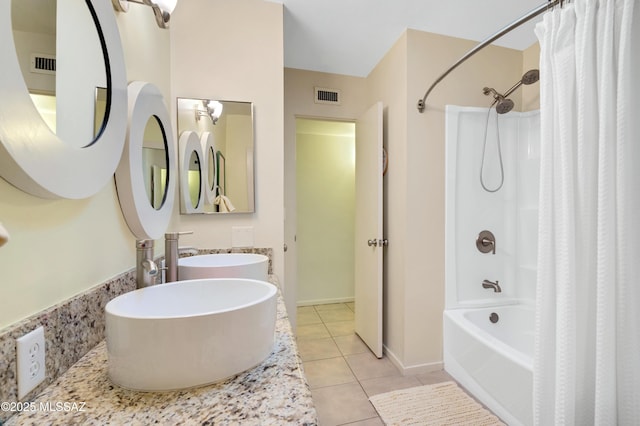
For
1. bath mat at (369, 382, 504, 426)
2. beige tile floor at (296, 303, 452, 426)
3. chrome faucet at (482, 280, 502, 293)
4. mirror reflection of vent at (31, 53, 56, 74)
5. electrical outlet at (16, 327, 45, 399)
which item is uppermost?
mirror reflection of vent at (31, 53, 56, 74)

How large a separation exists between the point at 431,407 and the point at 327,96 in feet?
8.53

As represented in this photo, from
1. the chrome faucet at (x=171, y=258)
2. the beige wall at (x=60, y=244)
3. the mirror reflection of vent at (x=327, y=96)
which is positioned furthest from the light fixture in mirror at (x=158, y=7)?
the mirror reflection of vent at (x=327, y=96)

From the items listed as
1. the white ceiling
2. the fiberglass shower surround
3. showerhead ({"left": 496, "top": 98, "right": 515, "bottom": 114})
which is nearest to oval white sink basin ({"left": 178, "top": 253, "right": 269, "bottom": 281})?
the fiberglass shower surround

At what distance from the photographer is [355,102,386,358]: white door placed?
2201 millimetres

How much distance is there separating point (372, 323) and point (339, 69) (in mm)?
2357

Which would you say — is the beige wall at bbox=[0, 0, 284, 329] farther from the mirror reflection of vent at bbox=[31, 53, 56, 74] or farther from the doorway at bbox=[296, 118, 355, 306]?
the doorway at bbox=[296, 118, 355, 306]

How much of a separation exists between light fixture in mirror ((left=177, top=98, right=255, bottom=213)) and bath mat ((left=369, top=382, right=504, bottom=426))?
1501 mm

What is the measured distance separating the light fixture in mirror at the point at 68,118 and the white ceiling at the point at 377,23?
4.19 feet

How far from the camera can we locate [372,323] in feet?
7.59

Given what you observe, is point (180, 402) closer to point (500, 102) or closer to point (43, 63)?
point (43, 63)

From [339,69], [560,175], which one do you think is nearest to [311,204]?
[339,69]

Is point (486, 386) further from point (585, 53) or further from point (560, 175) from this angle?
point (585, 53)

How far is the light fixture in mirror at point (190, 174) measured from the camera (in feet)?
4.91

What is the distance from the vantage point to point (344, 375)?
2008 millimetres
